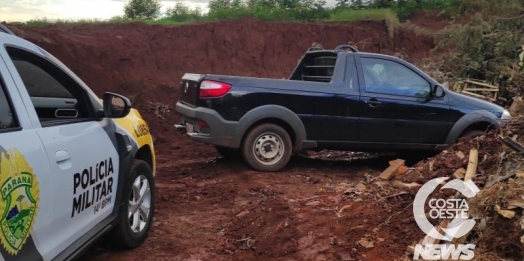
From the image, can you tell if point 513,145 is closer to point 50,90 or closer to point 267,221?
point 267,221

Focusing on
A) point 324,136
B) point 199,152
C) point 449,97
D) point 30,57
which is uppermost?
point 30,57

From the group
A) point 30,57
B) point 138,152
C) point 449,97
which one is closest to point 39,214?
point 30,57

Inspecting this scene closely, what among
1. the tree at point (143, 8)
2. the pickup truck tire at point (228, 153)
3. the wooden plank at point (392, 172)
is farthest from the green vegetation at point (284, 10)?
the wooden plank at point (392, 172)

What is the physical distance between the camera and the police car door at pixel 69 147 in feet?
11.7

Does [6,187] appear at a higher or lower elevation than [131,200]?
higher

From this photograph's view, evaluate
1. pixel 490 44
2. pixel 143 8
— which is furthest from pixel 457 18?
pixel 143 8

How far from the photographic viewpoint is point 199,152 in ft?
34.8

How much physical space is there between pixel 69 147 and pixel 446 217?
9.43 feet

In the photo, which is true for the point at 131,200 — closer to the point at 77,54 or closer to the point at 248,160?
the point at 248,160

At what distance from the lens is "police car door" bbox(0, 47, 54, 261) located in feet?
9.78

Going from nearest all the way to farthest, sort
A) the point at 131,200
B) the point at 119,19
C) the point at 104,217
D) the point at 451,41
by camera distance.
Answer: the point at 104,217 → the point at 131,200 → the point at 451,41 → the point at 119,19

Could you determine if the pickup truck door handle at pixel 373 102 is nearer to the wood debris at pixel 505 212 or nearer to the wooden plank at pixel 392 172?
the wooden plank at pixel 392 172

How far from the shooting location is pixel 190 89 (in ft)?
27.5

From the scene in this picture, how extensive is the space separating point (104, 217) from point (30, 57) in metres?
1.30
